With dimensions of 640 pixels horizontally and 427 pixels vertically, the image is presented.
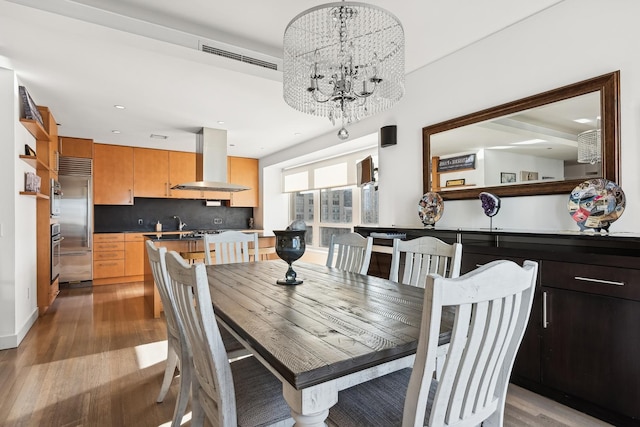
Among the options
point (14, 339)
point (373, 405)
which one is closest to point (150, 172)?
point (14, 339)

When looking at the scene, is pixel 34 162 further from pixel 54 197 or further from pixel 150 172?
pixel 150 172

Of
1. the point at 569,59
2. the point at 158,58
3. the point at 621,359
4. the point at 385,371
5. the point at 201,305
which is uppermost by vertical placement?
the point at 158,58

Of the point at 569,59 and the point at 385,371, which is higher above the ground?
the point at 569,59

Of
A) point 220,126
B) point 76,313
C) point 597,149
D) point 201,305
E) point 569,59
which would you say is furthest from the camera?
point 220,126

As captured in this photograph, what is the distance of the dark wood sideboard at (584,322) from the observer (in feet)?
5.51

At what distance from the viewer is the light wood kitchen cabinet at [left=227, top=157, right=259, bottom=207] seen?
22.6ft

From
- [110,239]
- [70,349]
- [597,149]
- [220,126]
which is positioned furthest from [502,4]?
Answer: [110,239]

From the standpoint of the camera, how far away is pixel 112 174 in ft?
18.9

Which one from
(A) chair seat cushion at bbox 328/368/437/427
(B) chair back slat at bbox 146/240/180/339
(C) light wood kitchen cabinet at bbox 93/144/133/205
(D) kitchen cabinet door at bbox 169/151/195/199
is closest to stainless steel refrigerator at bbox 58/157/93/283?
(C) light wood kitchen cabinet at bbox 93/144/133/205

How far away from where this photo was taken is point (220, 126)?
4.75 meters

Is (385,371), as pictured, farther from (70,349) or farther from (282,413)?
(70,349)

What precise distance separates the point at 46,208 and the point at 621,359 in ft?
17.1

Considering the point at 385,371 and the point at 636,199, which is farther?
the point at 636,199

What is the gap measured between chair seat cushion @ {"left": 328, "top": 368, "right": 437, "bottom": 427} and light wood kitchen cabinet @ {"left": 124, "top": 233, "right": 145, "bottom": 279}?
5.49m
